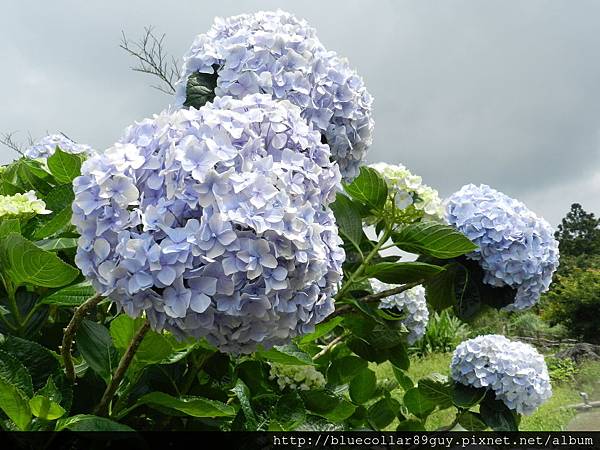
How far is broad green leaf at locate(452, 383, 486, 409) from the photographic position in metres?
2.35

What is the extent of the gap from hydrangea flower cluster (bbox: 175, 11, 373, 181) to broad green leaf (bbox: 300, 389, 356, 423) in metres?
0.54

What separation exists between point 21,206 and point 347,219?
79 cm

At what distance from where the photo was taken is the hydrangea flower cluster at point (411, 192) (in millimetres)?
1876

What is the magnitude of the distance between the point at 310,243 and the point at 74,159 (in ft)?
2.80

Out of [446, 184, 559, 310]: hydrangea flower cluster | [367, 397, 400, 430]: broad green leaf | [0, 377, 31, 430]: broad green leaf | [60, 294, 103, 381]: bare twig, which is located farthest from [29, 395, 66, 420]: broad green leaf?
[367, 397, 400, 430]: broad green leaf

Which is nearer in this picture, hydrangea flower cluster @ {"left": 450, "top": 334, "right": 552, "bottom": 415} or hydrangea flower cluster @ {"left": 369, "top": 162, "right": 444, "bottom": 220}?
hydrangea flower cluster @ {"left": 369, "top": 162, "right": 444, "bottom": 220}

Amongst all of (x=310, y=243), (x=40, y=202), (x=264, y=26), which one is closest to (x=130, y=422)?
(x=40, y=202)

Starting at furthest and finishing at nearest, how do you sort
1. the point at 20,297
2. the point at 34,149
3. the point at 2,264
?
the point at 34,149
the point at 20,297
the point at 2,264

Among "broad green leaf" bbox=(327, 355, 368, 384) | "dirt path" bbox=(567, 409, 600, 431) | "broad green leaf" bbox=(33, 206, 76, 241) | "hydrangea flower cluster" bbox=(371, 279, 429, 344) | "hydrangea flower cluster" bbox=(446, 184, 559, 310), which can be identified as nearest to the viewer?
"broad green leaf" bbox=(33, 206, 76, 241)

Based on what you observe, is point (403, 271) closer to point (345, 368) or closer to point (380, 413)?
point (345, 368)

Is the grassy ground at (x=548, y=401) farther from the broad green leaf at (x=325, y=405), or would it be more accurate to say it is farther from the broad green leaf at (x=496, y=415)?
the broad green leaf at (x=325, y=405)

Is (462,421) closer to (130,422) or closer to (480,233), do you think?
(480,233)

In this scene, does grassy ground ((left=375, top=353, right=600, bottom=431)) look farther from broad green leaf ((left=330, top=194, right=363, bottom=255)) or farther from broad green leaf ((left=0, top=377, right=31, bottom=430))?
broad green leaf ((left=0, top=377, right=31, bottom=430))

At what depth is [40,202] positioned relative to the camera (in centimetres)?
146
